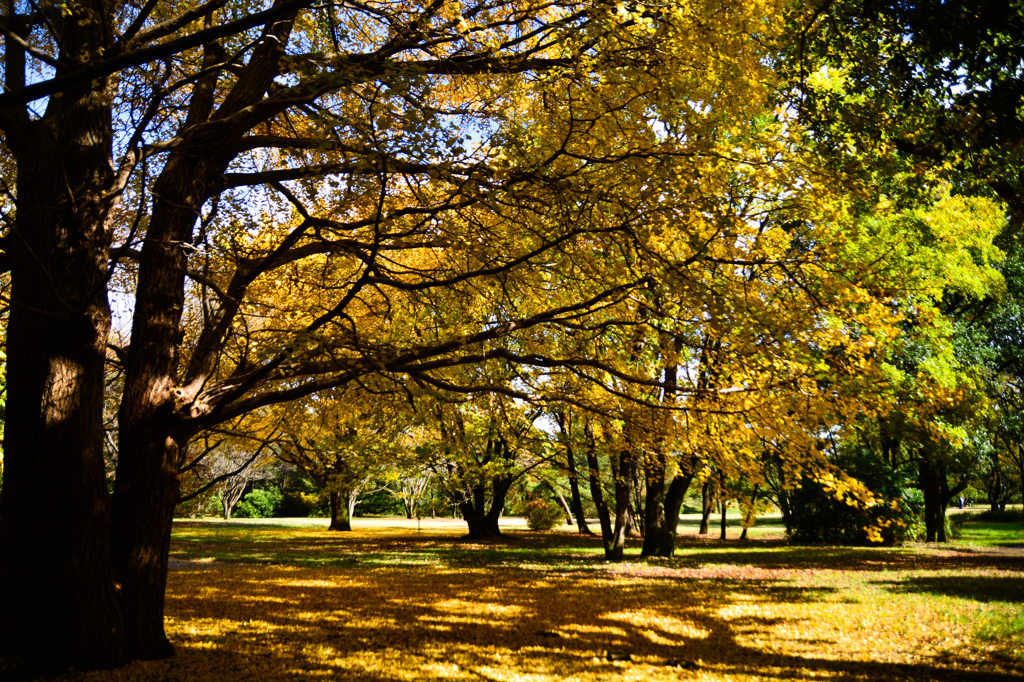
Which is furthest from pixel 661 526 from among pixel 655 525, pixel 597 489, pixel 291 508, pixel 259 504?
pixel 291 508

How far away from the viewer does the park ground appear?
6219mm

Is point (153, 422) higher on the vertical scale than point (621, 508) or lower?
higher

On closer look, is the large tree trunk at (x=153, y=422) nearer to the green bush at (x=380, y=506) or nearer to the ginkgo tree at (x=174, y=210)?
the ginkgo tree at (x=174, y=210)

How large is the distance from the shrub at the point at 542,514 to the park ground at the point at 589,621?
55.0 ft

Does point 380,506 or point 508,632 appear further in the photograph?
point 380,506

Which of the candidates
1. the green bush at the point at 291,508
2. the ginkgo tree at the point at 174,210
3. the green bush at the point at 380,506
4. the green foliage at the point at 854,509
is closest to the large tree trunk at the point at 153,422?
the ginkgo tree at the point at 174,210

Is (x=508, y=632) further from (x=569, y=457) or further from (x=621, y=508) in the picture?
(x=569, y=457)

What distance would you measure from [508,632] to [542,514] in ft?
84.0

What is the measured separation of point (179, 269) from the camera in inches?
249

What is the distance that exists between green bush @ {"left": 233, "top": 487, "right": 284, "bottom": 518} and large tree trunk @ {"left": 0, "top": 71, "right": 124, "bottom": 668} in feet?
150

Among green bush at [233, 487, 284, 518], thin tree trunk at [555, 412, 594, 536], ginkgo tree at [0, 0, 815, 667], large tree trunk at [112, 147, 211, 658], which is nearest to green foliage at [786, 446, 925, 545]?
thin tree trunk at [555, 412, 594, 536]

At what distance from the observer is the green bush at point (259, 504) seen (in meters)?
47.2

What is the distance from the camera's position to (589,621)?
8.63 metres

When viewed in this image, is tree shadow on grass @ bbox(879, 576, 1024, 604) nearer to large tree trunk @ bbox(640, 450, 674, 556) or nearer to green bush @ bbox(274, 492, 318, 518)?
large tree trunk @ bbox(640, 450, 674, 556)
